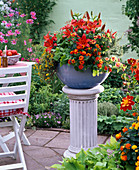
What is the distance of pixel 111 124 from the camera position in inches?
164

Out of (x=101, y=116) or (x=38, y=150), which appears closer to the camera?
(x=38, y=150)

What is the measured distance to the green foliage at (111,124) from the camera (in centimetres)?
411

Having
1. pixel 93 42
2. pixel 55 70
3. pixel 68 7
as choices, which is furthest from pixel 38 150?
pixel 68 7

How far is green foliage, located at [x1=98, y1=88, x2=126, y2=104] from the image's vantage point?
16.3 ft

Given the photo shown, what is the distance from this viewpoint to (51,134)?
4.21m

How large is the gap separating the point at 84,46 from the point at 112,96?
2.16 metres

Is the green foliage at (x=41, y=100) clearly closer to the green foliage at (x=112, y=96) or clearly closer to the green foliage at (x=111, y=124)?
the green foliage at (x=112, y=96)

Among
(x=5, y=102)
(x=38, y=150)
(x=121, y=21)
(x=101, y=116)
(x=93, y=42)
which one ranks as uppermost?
(x=121, y=21)

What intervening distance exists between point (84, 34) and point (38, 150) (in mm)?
1516

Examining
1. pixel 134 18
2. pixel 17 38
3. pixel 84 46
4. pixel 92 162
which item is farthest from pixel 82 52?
pixel 134 18

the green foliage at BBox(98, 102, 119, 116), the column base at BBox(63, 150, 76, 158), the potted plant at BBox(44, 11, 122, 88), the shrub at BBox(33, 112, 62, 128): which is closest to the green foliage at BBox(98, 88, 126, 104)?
the green foliage at BBox(98, 102, 119, 116)

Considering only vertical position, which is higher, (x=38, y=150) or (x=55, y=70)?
(x=55, y=70)

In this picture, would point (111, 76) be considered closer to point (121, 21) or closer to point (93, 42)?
point (121, 21)

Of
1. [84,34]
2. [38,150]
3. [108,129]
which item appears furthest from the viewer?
[108,129]
